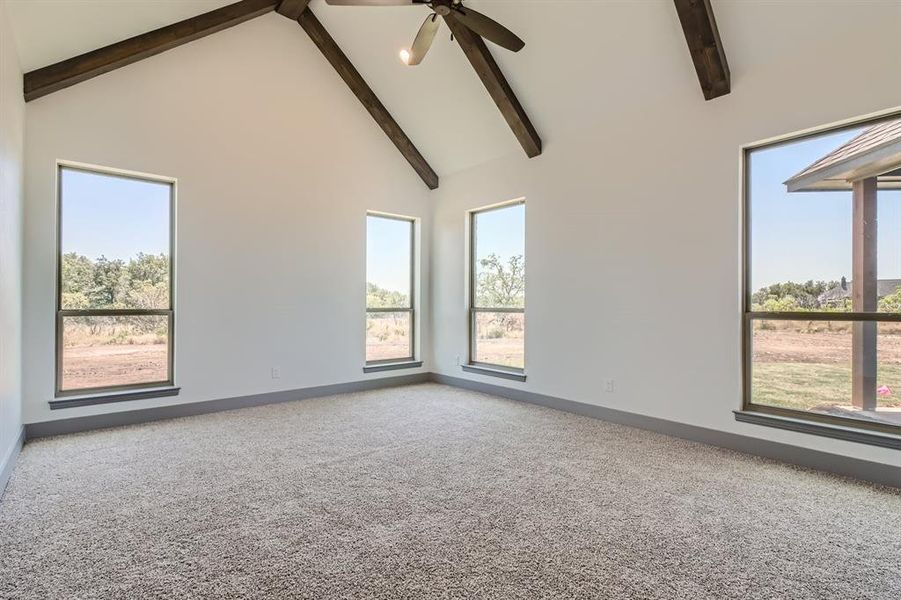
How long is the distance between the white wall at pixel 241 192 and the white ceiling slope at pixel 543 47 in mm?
497

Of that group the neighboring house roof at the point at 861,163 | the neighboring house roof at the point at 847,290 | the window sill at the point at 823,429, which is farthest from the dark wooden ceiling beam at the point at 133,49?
the window sill at the point at 823,429

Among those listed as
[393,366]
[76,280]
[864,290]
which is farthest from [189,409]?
[864,290]

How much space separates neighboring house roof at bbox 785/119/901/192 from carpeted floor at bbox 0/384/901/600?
2015mm

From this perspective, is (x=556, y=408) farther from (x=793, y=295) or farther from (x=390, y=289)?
(x=390, y=289)

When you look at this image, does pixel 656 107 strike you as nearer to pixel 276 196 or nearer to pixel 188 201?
A: pixel 276 196

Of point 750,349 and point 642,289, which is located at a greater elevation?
point 642,289

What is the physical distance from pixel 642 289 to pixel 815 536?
2339 millimetres

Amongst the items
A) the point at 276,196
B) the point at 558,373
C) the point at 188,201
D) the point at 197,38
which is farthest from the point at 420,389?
the point at 197,38

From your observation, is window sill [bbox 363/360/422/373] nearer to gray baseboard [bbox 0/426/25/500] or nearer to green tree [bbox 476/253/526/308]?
green tree [bbox 476/253/526/308]

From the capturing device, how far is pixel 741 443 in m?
3.59

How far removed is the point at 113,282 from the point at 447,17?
3749 mm

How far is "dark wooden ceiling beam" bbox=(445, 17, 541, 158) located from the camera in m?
4.35

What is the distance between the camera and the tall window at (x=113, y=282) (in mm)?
4109

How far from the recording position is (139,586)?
1847 mm
